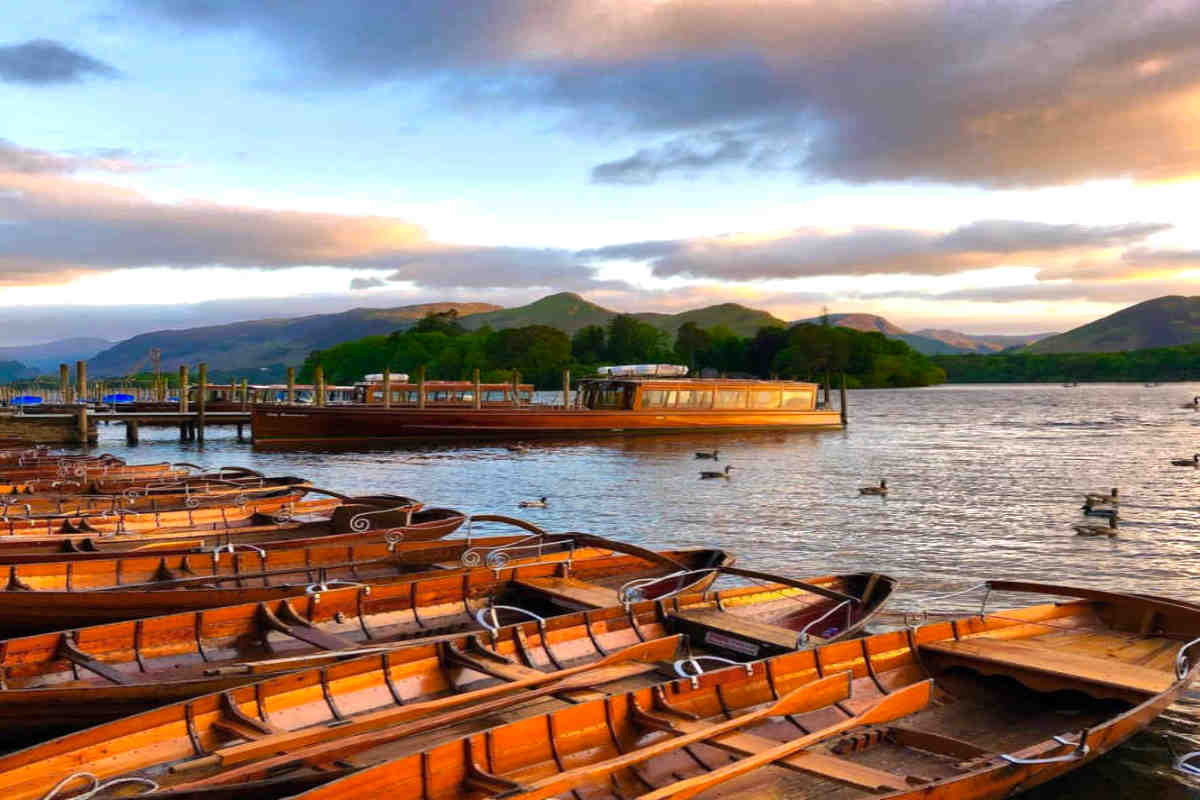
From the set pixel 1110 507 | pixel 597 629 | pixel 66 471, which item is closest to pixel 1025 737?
pixel 597 629

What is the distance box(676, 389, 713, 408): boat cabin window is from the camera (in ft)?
198

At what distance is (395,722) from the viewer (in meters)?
8.28

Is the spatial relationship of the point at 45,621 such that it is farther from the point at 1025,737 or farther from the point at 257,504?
the point at 1025,737

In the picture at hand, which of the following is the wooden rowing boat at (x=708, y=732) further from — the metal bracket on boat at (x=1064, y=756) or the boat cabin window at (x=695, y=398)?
the boat cabin window at (x=695, y=398)

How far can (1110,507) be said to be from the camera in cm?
2712

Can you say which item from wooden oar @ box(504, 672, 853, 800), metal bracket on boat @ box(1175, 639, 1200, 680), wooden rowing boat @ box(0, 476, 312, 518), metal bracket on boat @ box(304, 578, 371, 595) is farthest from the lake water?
wooden rowing boat @ box(0, 476, 312, 518)

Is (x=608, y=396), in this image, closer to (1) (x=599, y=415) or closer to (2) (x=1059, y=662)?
(1) (x=599, y=415)

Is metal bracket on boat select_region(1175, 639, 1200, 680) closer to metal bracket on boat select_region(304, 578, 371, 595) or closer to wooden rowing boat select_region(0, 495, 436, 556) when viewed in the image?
metal bracket on boat select_region(304, 578, 371, 595)

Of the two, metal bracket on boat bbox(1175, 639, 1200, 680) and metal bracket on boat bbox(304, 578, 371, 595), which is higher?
metal bracket on boat bbox(304, 578, 371, 595)

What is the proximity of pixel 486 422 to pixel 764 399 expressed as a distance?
18.0 meters

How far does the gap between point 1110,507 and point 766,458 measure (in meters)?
20.7

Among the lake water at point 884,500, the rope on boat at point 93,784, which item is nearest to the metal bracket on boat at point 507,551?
the lake water at point 884,500

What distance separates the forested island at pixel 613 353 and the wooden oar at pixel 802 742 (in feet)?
485

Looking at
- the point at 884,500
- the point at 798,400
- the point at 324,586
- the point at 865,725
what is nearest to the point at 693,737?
the point at 865,725
